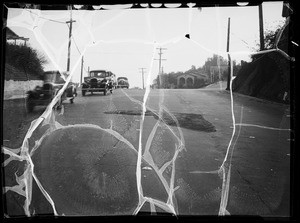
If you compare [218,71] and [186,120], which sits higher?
[218,71]

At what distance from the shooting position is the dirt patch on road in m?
6.69

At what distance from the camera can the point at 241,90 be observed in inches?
527

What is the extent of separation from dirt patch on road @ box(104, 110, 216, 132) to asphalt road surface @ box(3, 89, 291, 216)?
30 mm

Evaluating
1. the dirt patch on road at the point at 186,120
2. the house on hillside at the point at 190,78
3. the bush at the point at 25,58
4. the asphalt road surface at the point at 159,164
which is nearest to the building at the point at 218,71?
the house on hillside at the point at 190,78

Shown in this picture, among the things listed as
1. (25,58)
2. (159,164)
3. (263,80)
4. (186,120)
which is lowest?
(159,164)

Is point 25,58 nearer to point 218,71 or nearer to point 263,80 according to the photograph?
point 218,71

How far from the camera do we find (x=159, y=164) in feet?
13.6

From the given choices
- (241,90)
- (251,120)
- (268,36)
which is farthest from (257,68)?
(251,120)

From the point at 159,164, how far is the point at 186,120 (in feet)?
10.9

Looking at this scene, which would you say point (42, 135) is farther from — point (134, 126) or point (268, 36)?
point (268, 36)

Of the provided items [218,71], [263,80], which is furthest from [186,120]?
[263,80]

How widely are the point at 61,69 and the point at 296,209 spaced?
2.57 m

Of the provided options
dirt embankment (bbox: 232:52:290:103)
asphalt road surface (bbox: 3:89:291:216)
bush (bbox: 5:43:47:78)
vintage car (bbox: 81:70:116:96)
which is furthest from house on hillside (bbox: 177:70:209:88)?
dirt embankment (bbox: 232:52:290:103)

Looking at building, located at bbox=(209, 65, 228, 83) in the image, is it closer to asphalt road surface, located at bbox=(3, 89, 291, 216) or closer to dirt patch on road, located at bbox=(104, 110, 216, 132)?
asphalt road surface, located at bbox=(3, 89, 291, 216)
